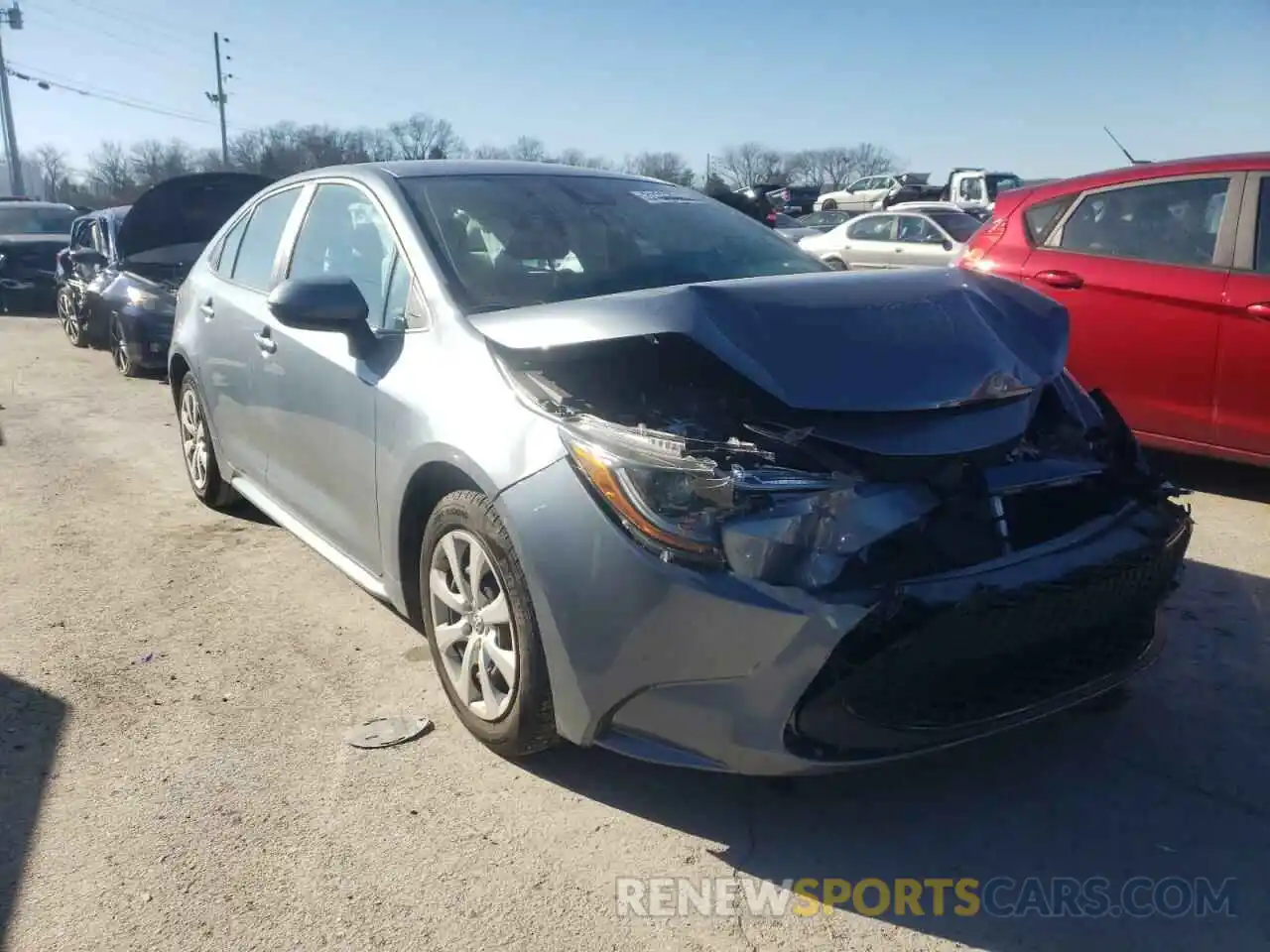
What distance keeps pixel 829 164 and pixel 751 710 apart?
92074 millimetres

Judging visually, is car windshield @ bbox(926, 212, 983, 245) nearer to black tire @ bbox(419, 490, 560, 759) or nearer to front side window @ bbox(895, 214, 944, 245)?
front side window @ bbox(895, 214, 944, 245)

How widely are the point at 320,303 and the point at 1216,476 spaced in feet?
15.7

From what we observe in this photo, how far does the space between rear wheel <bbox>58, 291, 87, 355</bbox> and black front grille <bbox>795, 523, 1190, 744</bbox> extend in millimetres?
12372

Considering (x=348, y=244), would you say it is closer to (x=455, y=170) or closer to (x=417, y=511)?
(x=455, y=170)

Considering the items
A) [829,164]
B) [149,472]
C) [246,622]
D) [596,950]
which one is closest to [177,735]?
[246,622]

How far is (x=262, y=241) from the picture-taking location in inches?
185

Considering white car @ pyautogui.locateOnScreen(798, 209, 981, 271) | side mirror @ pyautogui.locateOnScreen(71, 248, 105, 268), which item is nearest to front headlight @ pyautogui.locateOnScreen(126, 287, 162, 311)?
side mirror @ pyautogui.locateOnScreen(71, 248, 105, 268)

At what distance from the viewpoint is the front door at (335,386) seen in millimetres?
3504

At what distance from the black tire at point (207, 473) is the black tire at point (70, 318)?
7.97m

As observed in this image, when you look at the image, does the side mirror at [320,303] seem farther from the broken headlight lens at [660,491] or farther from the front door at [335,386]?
the broken headlight lens at [660,491]

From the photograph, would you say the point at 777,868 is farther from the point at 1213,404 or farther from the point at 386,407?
the point at 1213,404

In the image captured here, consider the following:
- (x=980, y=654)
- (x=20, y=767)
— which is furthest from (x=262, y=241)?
(x=980, y=654)

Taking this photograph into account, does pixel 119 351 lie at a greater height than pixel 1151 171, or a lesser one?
lesser

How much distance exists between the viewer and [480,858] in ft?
8.77
